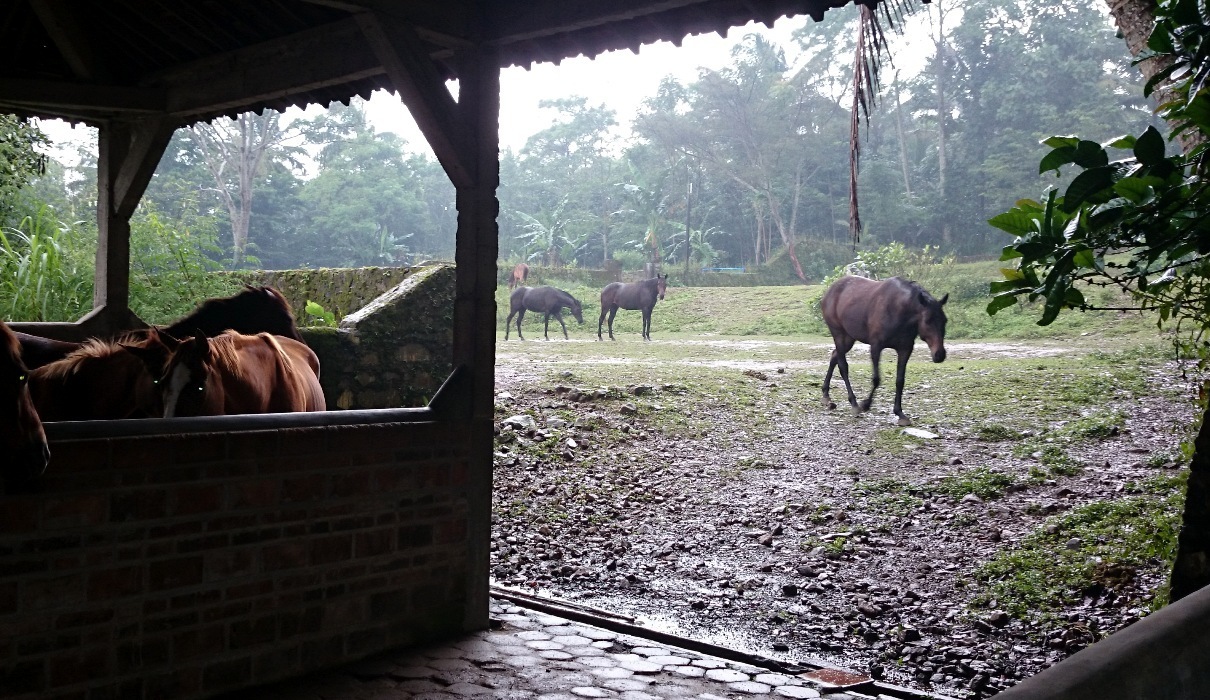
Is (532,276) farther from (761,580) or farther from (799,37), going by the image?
(761,580)

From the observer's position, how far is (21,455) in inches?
108

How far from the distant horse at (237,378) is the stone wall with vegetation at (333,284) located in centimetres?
364

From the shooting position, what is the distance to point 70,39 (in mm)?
5711

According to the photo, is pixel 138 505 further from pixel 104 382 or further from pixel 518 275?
pixel 518 275

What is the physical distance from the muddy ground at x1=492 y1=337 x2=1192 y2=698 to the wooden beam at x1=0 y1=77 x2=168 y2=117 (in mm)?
3765

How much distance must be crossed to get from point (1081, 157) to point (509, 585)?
4.20m

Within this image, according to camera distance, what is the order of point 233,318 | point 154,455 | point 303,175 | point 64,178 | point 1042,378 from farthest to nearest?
point 303,175 < point 64,178 < point 1042,378 < point 233,318 < point 154,455

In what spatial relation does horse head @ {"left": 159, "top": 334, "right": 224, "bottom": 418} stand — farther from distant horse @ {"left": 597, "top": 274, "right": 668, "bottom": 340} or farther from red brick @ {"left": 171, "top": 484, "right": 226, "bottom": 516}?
distant horse @ {"left": 597, "top": 274, "right": 668, "bottom": 340}

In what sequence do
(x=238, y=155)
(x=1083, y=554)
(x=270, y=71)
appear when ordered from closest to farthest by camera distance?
(x=270, y=71)
(x=1083, y=554)
(x=238, y=155)

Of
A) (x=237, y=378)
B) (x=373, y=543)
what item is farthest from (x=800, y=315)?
(x=373, y=543)

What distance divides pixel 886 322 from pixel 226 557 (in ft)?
32.5

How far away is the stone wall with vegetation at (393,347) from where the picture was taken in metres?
8.04

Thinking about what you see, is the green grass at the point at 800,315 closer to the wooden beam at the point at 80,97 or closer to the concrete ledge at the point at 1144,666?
the wooden beam at the point at 80,97

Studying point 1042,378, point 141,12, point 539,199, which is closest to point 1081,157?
point 141,12
